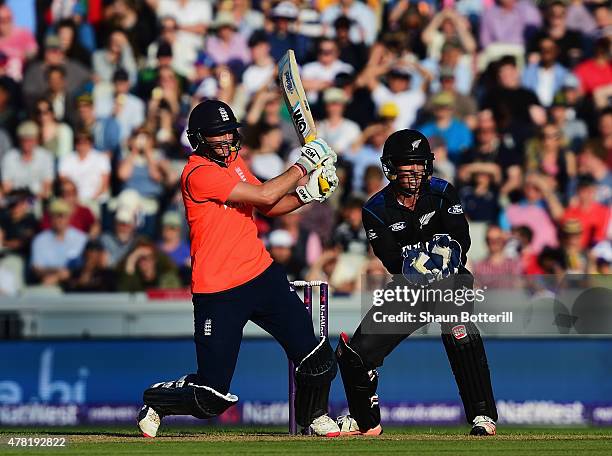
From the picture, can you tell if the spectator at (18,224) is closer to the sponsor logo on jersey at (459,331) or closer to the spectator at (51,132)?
A: the spectator at (51,132)

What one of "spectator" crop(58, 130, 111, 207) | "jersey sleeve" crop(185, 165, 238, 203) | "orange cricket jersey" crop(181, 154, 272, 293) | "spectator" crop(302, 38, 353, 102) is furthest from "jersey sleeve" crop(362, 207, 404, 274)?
"spectator" crop(302, 38, 353, 102)

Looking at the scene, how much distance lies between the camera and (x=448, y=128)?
18719mm

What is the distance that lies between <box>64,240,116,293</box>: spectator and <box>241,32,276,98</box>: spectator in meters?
3.35

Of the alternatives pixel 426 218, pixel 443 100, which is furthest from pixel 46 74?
pixel 426 218

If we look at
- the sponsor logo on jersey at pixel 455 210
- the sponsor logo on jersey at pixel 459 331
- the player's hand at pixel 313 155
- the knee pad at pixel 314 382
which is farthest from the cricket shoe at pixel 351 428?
the player's hand at pixel 313 155

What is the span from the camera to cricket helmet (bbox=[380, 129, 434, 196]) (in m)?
10.9

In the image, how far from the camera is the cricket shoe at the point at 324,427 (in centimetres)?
1116

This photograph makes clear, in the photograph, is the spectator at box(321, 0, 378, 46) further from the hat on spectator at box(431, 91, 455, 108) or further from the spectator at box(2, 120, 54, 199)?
the spectator at box(2, 120, 54, 199)

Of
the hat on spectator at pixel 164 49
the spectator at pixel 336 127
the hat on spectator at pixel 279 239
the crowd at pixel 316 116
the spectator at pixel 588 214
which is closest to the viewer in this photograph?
the hat on spectator at pixel 279 239

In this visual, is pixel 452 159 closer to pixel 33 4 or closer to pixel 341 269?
pixel 341 269

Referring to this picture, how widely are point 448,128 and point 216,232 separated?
845cm

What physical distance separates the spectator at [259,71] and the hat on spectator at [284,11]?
44cm

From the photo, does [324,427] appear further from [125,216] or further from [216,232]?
[125,216]

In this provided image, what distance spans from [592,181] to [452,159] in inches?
69.9
